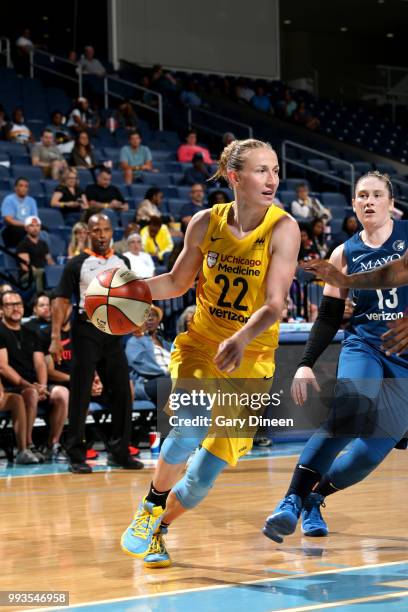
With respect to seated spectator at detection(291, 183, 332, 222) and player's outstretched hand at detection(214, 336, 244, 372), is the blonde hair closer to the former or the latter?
player's outstretched hand at detection(214, 336, 244, 372)

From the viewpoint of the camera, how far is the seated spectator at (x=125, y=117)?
1587 centimetres

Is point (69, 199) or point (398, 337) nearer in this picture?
point (398, 337)

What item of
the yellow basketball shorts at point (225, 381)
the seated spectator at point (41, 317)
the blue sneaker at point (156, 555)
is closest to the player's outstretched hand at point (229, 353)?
the yellow basketball shorts at point (225, 381)

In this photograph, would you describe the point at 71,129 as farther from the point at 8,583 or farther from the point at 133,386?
the point at 8,583

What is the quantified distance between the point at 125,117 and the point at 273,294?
12.4 meters

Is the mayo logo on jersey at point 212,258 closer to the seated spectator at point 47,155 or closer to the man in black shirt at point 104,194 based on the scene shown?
the man in black shirt at point 104,194

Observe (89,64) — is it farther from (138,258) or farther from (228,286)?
(228,286)

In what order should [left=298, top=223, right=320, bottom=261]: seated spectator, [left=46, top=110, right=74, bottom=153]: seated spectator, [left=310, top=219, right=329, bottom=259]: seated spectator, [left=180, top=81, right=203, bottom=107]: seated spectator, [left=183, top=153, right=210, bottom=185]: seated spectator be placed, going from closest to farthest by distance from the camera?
[left=298, top=223, right=320, bottom=261]: seated spectator → [left=310, top=219, right=329, bottom=259]: seated spectator → [left=46, top=110, right=74, bottom=153]: seated spectator → [left=183, top=153, right=210, bottom=185]: seated spectator → [left=180, top=81, right=203, bottom=107]: seated spectator

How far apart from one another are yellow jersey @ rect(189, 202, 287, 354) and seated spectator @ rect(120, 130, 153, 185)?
395 inches

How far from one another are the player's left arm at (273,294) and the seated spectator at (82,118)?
10826mm

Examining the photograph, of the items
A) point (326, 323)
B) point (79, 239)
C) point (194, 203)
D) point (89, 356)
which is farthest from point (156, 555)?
point (194, 203)

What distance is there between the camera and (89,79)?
1727 centimetres

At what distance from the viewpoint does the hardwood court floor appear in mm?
4195

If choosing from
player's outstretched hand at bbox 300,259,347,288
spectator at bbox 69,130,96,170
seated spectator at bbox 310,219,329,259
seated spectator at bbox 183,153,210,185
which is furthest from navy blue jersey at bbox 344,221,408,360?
seated spectator at bbox 183,153,210,185
